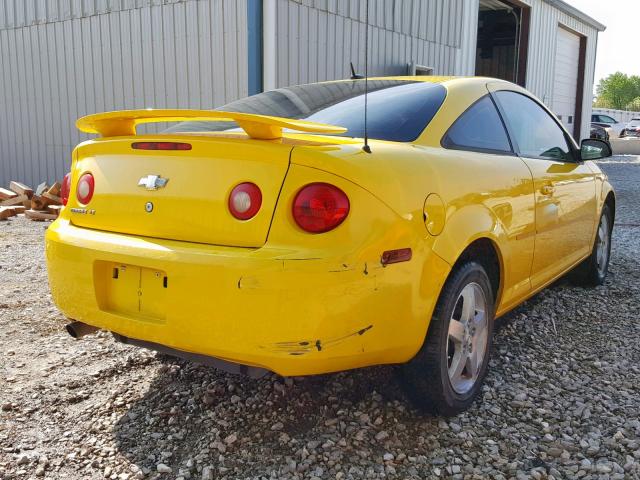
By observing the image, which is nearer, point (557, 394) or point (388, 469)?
point (388, 469)

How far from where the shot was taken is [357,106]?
296cm

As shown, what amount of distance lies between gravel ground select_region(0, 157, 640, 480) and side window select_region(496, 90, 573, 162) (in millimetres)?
1107

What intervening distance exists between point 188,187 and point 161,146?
9.3 inches

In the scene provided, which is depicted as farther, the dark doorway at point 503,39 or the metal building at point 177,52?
the dark doorway at point 503,39

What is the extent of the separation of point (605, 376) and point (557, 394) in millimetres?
387

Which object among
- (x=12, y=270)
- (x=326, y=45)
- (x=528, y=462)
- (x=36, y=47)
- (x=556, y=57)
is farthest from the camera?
(x=556, y=57)

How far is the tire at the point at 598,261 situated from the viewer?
4.62m

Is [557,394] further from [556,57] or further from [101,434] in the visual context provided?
[556,57]

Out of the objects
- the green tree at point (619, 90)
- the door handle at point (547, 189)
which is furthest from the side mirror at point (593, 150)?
the green tree at point (619, 90)

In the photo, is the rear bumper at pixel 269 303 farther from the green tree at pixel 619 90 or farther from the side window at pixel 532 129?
the green tree at pixel 619 90

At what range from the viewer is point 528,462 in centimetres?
236

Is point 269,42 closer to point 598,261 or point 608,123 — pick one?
point 598,261

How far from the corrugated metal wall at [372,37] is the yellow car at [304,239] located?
16.3 feet

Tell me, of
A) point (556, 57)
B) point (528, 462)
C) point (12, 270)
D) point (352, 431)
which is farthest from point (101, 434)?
point (556, 57)
